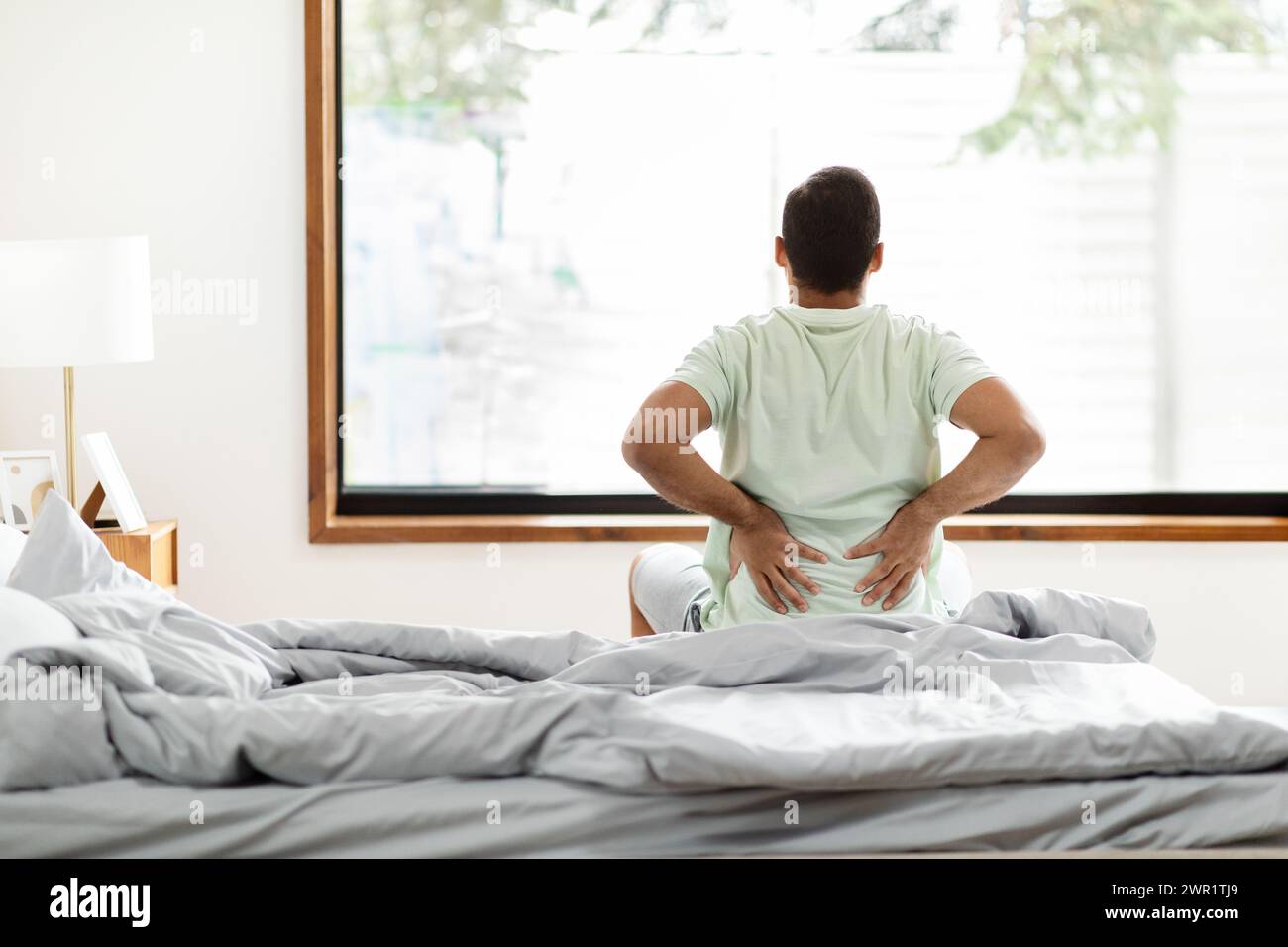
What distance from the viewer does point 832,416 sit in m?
1.82

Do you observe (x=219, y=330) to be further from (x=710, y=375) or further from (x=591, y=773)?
(x=591, y=773)

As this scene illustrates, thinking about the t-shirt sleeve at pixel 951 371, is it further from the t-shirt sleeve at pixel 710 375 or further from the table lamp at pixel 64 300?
the table lamp at pixel 64 300

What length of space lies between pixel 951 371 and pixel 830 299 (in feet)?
0.72

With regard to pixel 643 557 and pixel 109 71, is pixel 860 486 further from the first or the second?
pixel 109 71

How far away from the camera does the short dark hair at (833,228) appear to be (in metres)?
1.85

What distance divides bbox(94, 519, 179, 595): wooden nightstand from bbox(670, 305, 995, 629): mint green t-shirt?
1415 millimetres

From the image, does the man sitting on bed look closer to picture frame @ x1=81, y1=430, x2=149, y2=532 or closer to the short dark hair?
the short dark hair

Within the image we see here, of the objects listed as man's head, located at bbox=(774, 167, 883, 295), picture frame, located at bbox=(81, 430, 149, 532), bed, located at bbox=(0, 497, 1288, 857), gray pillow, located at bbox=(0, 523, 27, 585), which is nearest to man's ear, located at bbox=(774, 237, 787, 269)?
man's head, located at bbox=(774, 167, 883, 295)

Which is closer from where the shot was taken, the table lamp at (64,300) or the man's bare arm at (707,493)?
the man's bare arm at (707,493)

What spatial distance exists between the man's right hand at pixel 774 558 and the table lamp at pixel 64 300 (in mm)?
1517

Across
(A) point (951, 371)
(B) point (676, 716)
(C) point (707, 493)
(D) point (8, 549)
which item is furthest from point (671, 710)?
(D) point (8, 549)

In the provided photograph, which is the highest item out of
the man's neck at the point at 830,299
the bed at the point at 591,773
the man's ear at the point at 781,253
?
the man's ear at the point at 781,253

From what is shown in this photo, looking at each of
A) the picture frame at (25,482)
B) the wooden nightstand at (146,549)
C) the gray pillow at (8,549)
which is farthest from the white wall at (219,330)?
the gray pillow at (8,549)
